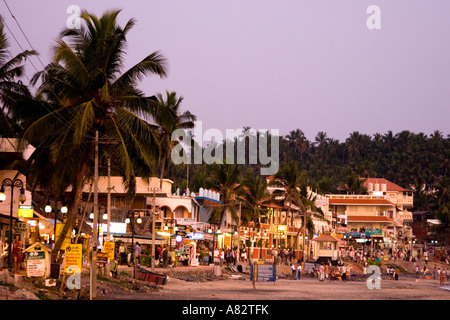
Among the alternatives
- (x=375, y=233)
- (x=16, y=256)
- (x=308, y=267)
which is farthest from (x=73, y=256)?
(x=375, y=233)

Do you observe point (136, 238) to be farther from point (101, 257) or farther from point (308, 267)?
point (308, 267)

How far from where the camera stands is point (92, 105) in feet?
111

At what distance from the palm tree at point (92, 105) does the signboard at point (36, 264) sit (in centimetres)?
413

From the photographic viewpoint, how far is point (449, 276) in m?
89.7

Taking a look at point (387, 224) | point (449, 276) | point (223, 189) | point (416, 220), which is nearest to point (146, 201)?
point (223, 189)

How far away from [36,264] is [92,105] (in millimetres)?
8023

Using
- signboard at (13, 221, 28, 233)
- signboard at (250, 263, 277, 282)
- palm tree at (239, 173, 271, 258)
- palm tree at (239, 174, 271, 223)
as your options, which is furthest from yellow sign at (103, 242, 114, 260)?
palm tree at (239, 174, 271, 223)

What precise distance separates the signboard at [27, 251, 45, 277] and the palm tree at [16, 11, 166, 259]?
4.13 meters

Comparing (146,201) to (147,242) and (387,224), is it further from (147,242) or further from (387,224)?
(387,224)

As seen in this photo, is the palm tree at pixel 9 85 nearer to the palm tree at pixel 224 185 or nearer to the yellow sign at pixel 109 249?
the yellow sign at pixel 109 249

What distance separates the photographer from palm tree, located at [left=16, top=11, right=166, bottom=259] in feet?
110
